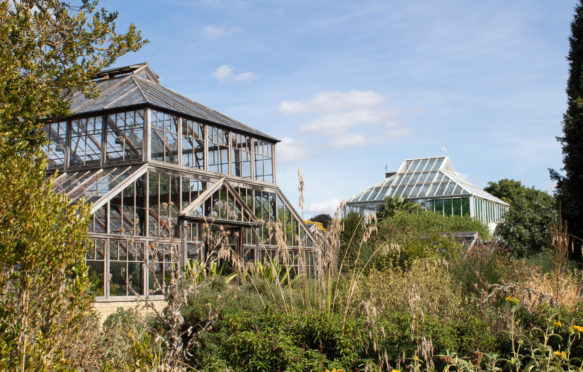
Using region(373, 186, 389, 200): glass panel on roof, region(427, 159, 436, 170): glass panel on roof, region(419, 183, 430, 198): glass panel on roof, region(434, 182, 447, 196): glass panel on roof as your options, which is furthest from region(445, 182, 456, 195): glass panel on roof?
region(373, 186, 389, 200): glass panel on roof

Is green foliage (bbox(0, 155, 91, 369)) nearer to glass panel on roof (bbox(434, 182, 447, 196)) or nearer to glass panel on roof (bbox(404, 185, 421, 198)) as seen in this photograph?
glass panel on roof (bbox(434, 182, 447, 196))

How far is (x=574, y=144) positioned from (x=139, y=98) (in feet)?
40.4

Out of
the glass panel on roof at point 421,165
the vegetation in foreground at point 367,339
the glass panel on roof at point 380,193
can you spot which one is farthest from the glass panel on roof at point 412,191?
the vegetation in foreground at point 367,339

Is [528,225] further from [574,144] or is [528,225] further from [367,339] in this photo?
[367,339]

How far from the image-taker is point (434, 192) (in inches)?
1481

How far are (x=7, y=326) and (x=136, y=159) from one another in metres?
13.1

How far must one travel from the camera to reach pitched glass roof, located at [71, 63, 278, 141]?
1788cm

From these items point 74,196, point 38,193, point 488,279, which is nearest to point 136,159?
point 74,196

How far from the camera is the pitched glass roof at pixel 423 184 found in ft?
123

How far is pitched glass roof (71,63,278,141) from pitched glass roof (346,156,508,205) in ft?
60.8

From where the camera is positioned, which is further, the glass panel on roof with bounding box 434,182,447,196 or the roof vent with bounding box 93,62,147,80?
the glass panel on roof with bounding box 434,182,447,196

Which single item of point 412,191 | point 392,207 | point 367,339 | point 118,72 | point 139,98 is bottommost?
point 367,339

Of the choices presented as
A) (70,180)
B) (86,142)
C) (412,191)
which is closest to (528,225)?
(412,191)

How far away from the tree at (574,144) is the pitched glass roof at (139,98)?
33.0ft
